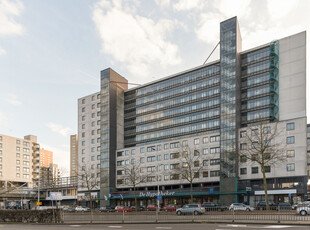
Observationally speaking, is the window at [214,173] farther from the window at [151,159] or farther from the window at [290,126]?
the window at [290,126]

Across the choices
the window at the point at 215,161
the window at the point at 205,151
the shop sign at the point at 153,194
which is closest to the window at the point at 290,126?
the window at the point at 215,161

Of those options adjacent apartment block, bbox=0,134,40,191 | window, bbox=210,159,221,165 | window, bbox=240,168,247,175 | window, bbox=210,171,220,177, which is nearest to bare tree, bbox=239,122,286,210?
window, bbox=240,168,247,175

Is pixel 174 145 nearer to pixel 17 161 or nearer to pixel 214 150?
pixel 214 150

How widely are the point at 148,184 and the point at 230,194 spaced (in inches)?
1125

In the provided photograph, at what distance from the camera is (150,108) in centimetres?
10506

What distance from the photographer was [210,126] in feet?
290

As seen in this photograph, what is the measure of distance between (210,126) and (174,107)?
50.1 feet

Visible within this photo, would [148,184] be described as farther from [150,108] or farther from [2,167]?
[2,167]

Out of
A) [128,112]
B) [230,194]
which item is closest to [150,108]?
[128,112]

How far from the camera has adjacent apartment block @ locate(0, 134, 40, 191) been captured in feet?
428

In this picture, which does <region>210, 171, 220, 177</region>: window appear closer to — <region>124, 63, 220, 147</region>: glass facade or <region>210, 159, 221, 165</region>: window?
<region>210, 159, 221, 165</region>: window

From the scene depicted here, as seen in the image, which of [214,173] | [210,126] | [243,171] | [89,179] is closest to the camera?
[243,171]

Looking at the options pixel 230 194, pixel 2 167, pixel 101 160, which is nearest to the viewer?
pixel 230 194

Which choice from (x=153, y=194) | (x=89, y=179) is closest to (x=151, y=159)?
(x=153, y=194)
